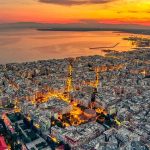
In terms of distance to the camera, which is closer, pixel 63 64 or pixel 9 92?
pixel 9 92

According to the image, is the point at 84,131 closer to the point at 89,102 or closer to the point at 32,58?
the point at 89,102

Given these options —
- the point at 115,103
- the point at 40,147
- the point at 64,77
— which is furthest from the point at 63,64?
the point at 40,147

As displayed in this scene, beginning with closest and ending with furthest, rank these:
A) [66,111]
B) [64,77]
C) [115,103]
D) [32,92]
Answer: [66,111], [115,103], [32,92], [64,77]

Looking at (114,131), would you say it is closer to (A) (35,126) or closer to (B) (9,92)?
(A) (35,126)

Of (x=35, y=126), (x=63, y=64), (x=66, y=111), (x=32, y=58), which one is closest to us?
(x=35, y=126)

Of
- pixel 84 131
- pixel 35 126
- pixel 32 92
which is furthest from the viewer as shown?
pixel 32 92

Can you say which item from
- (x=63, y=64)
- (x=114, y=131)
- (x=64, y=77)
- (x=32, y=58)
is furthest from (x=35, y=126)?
(x=32, y=58)
